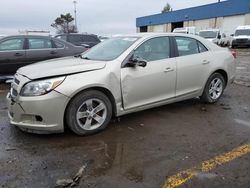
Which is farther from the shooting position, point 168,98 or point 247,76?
point 247,76

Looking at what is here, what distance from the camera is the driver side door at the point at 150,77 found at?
4882 millimetres

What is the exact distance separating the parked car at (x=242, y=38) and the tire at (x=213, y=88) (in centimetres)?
2434

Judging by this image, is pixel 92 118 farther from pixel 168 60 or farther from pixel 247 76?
pixel 247 76

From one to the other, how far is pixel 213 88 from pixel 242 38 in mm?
24560

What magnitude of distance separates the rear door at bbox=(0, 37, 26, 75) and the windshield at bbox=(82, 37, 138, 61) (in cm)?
365

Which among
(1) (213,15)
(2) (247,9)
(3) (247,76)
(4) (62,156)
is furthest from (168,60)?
(1) (213,15)

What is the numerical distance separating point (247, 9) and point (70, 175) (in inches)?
1543

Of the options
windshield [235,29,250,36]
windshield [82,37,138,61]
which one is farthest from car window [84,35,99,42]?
windshield [235,29,250,36]

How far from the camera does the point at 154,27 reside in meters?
60.2

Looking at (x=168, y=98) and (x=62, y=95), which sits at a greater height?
(x=62, y=95)

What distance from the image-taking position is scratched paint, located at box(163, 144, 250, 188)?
3311mm

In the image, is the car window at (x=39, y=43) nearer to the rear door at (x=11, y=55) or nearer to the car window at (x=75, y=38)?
the rear door at (x=11, y=55)

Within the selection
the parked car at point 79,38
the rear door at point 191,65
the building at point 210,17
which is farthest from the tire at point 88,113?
the building at point 210,17

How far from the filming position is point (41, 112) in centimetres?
419
